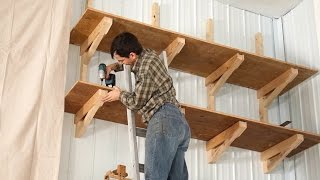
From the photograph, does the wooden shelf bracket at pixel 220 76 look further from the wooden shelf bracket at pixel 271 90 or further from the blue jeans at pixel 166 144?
the blue jeans at pixel 166 144

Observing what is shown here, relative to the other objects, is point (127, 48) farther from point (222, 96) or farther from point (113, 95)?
point (222, 96)

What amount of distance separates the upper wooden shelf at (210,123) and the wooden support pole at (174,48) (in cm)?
46

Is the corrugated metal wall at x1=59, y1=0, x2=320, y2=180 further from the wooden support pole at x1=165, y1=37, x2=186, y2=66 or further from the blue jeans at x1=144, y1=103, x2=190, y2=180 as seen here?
the blue jeans at x1=144, y1=103, x2=190, y2=180

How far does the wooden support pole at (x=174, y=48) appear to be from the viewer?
400 centimetres

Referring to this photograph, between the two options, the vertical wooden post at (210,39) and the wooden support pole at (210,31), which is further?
the wooden support pole at (210,31)

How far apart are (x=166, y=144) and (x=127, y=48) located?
24.5 inches

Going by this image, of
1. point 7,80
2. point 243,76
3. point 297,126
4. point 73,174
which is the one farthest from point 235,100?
point 7,80

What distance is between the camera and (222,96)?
448cm

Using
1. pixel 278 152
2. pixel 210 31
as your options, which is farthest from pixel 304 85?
pixel 210 31

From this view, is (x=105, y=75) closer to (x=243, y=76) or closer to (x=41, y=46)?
(x=41, y=46)

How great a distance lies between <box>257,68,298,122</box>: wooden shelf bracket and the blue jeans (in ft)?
4.50

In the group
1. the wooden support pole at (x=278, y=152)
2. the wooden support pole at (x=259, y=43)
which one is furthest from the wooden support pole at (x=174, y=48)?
the wooden support pole at (x=278, y=152)

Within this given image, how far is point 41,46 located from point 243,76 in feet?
5.41

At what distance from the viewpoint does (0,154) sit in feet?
10.4
